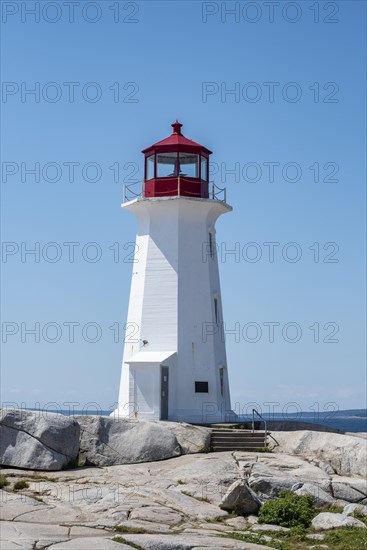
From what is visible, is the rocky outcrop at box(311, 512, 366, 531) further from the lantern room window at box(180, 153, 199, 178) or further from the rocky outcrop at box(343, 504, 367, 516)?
the lantern room window at box(180, 153, 199, 178)

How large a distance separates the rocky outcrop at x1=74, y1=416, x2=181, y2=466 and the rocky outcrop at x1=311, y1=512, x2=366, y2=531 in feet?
20.2

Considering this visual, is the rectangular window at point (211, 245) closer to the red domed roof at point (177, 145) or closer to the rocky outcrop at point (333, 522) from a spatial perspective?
the red domed roof at point (177, 145)

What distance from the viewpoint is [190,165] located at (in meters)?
30.5

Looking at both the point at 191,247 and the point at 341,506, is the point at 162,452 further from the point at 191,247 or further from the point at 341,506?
the point at 191,247

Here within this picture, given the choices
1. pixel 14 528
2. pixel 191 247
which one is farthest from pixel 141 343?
pixel 14 528

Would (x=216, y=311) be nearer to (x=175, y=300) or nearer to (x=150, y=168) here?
(x=175, y=300)

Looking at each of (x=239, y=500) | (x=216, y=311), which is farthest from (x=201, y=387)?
(x=239, y=500)

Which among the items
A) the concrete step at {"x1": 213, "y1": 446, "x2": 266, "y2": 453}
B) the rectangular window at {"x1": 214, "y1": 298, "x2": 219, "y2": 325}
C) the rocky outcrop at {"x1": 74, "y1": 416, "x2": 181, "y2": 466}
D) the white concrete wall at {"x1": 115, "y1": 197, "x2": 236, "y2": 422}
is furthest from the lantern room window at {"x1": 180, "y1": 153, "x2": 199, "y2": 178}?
the concrete step at {"x1": 213, "y1": 446, "x2": 266, "y2": 453}

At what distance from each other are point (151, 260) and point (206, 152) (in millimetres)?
4305

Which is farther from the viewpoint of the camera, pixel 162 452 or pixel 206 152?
pixel 206 152

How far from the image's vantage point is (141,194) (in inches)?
1203

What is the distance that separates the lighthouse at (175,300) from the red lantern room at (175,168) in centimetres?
3

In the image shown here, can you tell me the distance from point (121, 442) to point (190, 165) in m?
10.3

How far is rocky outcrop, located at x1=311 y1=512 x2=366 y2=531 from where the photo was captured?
19609 millimetres
